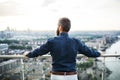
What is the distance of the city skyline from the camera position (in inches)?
428

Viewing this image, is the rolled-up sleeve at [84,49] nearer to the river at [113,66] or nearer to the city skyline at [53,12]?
the river at [113,66]

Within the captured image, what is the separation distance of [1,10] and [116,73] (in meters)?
7.36

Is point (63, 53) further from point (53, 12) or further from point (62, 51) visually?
point (53, 12)

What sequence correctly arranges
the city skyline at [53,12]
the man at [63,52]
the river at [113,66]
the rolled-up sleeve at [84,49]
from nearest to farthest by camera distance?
the man at [63,52]
the rolled-up sleeve at [84,49]
the river at [113,66]
the city skyline at [53,12]

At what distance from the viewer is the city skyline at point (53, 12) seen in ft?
35.6

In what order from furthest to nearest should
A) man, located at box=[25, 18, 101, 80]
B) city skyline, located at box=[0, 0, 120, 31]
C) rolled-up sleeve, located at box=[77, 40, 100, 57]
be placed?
1. city skyline, located at box=[0, 0, 120, 31]
2. rolled-up sleeve, located at box=[77, 40, 100, 57]
3. man, located at box=[25, 18, 101, 80]

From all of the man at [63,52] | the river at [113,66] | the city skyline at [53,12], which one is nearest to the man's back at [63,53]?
the man at [63,52]

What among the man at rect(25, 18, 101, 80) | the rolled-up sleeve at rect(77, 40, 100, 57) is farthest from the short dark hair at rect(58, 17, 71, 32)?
the rolled-up sleeve at rect(77, 40, 100, 57)

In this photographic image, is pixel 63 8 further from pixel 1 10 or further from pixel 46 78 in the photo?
pixel 46 78

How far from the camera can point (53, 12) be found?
12.6 m

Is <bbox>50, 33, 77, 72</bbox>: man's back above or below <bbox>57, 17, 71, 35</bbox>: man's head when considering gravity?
below

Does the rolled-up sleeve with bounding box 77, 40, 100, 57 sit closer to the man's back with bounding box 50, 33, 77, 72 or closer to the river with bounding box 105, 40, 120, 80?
the man's back with bounding box 50, 33, 77, 72

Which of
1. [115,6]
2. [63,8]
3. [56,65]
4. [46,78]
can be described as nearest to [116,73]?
[46,78]

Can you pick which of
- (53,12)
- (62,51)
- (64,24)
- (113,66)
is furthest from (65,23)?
(53,12)
